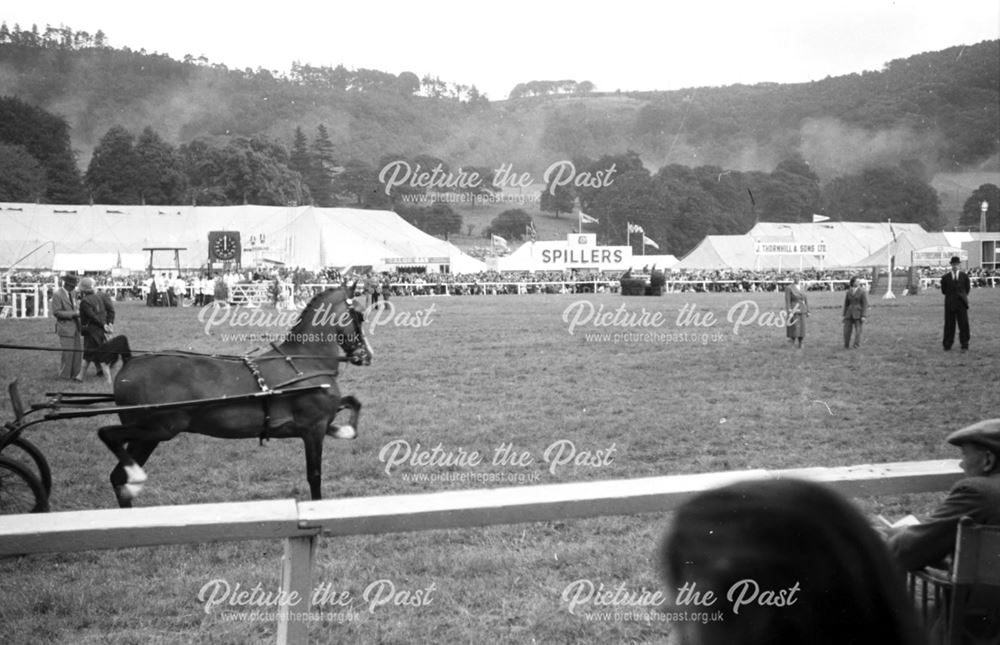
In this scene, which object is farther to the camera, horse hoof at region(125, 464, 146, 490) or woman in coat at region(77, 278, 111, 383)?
woman in coat at region(77, 278, 111, 383)

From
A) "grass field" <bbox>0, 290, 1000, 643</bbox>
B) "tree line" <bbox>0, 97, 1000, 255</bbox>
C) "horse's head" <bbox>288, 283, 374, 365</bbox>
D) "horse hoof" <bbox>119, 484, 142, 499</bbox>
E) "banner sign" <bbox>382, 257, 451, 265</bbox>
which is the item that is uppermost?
"tree line" <bbox>0, 97, 1000, 255</bbox>

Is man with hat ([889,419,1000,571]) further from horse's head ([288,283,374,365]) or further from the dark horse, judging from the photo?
horse's head ([288,283,374,365])

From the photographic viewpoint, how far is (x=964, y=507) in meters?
3.06

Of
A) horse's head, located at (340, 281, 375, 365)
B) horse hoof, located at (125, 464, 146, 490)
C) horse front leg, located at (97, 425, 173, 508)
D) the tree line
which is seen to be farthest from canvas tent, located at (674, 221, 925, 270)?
horse hoof, located at (125, 464, 146, 490)

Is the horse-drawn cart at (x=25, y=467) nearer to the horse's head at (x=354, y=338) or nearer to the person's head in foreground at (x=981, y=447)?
the horse's head at (x=354, y=338)

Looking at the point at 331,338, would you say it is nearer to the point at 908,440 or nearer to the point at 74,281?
the point at 908,440

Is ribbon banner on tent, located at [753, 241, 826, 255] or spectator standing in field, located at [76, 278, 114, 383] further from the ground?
ribbon banner on tent, located at [753, 241, 826, 255]

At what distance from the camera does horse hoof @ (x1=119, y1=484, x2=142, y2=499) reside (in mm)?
6641

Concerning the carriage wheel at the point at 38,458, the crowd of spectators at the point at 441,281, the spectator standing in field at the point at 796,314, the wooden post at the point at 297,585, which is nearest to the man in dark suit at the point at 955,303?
the spectator standing in field at the point at 796,314

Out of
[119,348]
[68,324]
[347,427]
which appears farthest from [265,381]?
[68,324]

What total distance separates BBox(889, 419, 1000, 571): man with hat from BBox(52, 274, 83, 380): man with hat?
14225 millimetres

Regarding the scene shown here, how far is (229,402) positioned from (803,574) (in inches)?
251

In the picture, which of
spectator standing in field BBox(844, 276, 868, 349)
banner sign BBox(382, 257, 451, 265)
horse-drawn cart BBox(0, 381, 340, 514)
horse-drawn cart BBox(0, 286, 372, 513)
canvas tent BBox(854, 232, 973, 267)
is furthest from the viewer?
canvas tent BBox(854, 232, 973, 267)

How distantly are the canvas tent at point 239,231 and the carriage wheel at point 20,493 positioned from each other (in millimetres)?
37973
